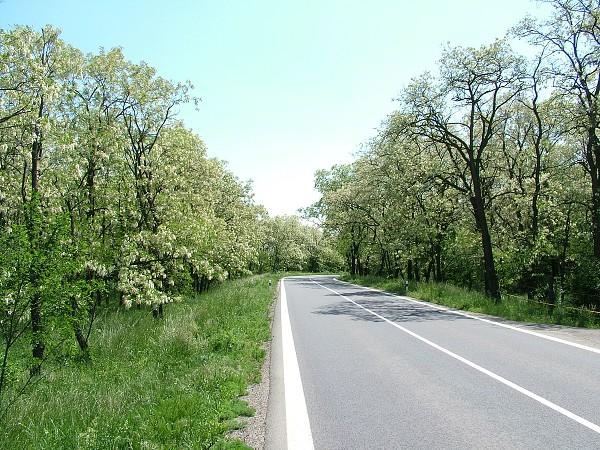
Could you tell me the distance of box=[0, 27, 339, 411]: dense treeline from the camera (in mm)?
7707

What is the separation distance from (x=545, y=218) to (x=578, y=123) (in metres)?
7.52

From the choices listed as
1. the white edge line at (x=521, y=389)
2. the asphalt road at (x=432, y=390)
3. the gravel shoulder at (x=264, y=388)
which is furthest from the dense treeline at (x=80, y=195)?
the white edge line at (x=521, y=389)

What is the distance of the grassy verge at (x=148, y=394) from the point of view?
15.4 ft

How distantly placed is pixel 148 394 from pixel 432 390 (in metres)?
4.31

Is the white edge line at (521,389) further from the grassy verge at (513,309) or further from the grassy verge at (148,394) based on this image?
the grassy verge at (513,309)

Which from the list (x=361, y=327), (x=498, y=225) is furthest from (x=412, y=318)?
(x=498, y=225)

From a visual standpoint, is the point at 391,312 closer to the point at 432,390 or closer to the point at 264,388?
the point at 432,390

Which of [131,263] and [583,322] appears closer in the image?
[583,322]

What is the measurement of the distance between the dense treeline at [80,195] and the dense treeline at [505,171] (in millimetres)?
11201

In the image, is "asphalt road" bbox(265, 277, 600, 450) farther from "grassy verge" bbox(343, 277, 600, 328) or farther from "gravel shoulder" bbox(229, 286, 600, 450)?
"grassy verge" bbox(343, 277, 600, 328)

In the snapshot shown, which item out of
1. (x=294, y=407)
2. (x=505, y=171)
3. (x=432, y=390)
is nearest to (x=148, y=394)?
(x=294, y=407)

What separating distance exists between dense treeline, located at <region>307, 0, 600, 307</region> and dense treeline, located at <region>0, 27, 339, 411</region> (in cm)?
1120

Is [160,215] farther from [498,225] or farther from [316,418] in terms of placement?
[498,225]

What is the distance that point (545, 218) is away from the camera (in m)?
23.6
